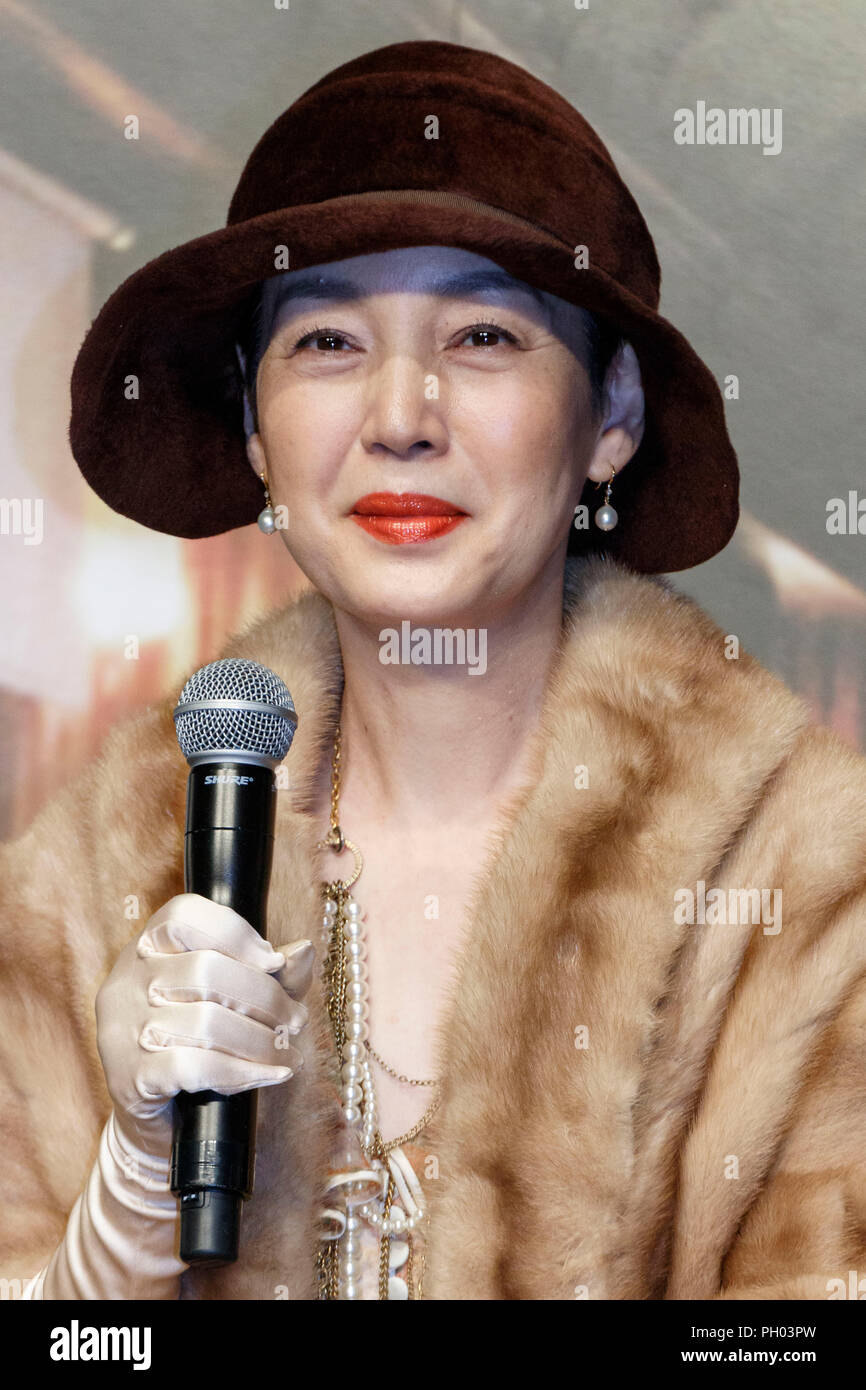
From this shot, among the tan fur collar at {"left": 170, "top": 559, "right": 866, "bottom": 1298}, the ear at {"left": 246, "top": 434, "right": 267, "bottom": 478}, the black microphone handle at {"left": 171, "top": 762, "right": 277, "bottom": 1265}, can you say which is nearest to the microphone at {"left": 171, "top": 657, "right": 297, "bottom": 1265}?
the black microphone handle at {"left": 171, "top": 762, "right": 277, "bottom": 1265}

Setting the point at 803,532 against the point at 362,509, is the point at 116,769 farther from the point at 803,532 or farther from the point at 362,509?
the point at 803,532

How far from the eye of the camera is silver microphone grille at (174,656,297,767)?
55.6 inches

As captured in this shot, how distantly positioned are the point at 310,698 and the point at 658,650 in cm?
46

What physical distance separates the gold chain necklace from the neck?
0.34 ft

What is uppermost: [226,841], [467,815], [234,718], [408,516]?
[408,516]

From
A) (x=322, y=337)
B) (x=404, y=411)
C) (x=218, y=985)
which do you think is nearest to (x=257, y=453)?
(x=322, y=337)

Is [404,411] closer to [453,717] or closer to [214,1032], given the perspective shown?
[453,717]

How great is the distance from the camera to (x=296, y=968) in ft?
5.04

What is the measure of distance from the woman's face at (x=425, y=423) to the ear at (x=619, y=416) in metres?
0.13

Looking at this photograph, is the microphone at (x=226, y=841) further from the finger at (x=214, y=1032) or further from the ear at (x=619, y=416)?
the ear at (x=619, y=416)

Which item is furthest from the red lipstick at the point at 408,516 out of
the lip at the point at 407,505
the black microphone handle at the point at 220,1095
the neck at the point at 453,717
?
the black microphone handle at the point at 220,1095

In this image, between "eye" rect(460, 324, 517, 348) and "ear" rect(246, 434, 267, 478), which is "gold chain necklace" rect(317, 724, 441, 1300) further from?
"eye" rect(460, 324, 517, 348)

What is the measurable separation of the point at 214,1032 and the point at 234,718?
27 cm
